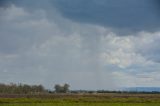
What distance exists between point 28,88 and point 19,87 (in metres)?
1.85

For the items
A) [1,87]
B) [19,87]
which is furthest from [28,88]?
[1,87]

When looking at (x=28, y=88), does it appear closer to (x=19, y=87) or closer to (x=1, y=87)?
(x=19, y=87)

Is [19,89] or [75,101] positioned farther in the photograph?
[19,89]

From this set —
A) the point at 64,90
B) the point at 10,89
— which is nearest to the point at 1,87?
the point at 10,89

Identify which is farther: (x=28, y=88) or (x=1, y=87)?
(x=28, y=88)

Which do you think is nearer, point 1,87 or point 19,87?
point 1,87

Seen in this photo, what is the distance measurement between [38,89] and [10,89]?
5706mm

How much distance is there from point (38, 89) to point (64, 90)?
620cm

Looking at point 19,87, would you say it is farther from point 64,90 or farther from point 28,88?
point 64,90

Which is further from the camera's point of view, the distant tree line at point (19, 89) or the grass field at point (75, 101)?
the distant tree line at point (19, 89)

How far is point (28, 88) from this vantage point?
68.6 meters

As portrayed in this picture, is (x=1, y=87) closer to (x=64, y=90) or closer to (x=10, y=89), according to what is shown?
(x=10, y=89)

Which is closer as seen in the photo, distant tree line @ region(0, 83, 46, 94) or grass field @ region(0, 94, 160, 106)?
grass field @ region(0, 94, 160, 106)

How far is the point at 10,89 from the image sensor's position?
6819 cm
